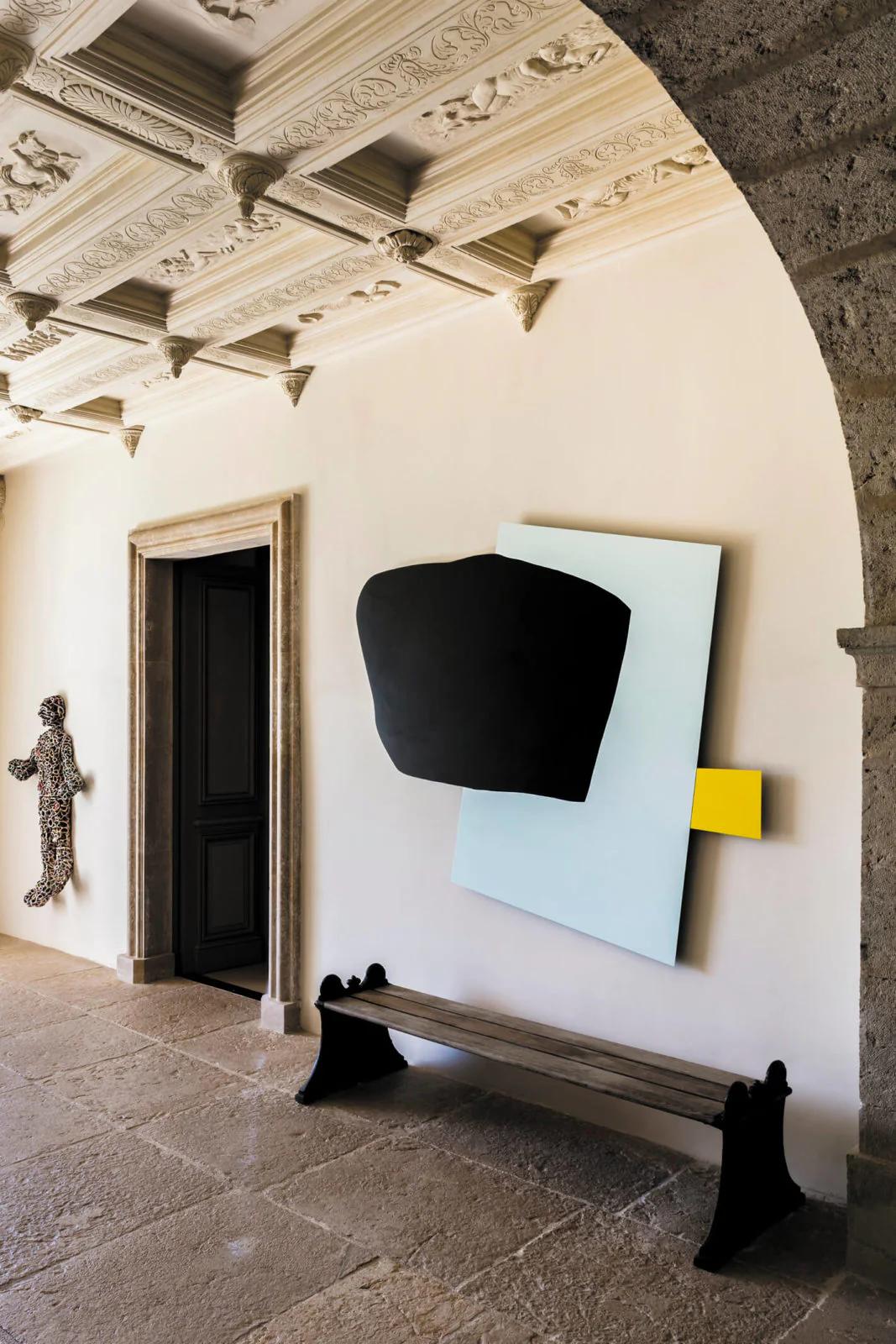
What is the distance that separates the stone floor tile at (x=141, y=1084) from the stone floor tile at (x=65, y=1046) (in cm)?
10

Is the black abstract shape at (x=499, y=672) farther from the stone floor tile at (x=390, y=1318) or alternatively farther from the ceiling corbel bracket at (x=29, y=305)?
the ceiling corbel bracket at (x=29, y=305)

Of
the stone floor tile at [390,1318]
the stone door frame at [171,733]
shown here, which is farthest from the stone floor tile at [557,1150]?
the stone door frame at [171,733]

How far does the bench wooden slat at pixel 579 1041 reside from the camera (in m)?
3.24

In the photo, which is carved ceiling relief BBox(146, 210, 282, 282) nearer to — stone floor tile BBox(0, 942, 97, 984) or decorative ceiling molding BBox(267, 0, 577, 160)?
decorative ceiling molding BBox(267, 0, 577, 160)

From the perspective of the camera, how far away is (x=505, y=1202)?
3217mm

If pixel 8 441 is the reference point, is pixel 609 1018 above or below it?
below

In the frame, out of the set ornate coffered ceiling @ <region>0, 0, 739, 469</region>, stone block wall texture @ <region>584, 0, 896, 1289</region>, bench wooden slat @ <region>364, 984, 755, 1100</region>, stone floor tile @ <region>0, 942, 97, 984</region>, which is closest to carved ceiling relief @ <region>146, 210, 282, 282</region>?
ornate coffered ceiling @ <region>0, 0, 739, 469</region>

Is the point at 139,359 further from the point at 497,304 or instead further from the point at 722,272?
the point at 722,272

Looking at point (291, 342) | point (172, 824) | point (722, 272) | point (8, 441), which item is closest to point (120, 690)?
point (172, 824)

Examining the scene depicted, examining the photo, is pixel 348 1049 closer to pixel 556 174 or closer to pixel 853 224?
pixel 556 174

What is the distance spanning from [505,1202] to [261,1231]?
0.76m

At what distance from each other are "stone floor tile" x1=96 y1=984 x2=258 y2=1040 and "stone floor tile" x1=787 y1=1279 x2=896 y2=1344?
322cm

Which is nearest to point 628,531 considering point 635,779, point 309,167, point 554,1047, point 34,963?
point 635,779

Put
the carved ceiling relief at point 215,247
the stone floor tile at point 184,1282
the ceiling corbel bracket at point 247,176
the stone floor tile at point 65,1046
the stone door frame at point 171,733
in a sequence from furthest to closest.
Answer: the stone door frame at point 171,733 < the stone floor tile at point 65,1046 < the carved ceiling relief at point 215,247 < the ceiling corbel bracket at point 247,176 < the stone floor tile at point 184,1282
